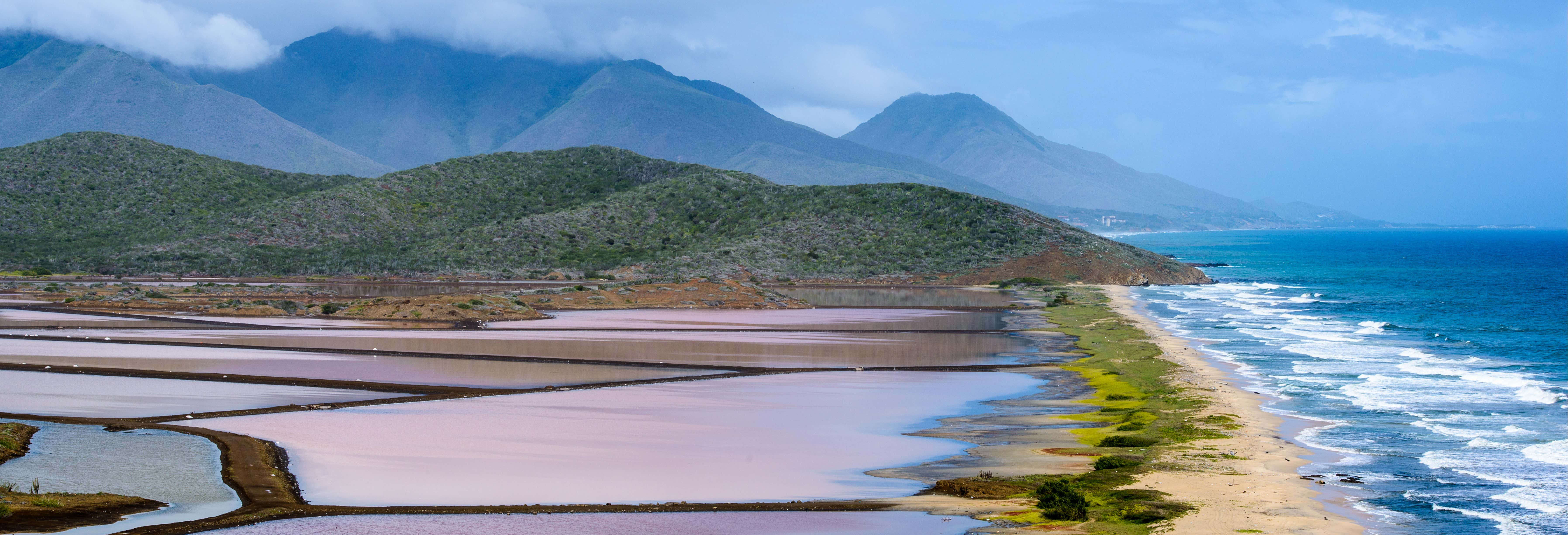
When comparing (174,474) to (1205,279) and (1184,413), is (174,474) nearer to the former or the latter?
(1184,413)

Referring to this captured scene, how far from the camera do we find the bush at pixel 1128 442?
2223 cm

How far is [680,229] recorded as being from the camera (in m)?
128

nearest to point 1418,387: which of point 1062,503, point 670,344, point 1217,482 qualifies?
point 1217,482

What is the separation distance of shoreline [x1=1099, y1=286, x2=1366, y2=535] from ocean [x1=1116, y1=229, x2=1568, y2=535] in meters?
0.53

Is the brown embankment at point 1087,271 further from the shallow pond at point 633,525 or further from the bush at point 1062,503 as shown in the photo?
the shallow pond at point 633,525

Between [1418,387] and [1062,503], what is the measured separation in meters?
23.1

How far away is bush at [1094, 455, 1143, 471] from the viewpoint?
19.7 m

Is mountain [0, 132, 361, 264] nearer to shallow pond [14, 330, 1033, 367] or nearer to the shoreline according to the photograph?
shallow pond [14, 330, 1033, 367]

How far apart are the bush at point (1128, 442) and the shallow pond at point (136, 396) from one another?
16732 millimetres

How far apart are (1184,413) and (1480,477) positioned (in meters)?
6.55

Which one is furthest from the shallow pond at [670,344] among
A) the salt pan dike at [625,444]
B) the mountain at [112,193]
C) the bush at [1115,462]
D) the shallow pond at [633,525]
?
the mountain at [112,193]

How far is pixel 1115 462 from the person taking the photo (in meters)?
19.9

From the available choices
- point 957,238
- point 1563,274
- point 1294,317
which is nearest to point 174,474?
point 1294,317

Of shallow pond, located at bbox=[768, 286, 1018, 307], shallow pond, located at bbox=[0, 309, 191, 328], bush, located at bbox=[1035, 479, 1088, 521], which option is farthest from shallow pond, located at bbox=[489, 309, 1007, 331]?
bush, located at bbox=[1035, 479, 1088, 521]
